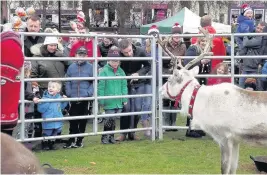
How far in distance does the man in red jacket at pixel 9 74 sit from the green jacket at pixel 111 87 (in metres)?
4.60

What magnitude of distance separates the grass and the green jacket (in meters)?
0.66

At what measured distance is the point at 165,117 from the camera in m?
11.4

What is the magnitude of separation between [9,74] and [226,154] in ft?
10.1

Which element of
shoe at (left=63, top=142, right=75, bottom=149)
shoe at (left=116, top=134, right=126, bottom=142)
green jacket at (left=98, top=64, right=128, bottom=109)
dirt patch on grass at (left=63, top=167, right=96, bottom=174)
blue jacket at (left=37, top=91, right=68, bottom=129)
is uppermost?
green jacket at (left=98, top=64, right=128, bottom=109)

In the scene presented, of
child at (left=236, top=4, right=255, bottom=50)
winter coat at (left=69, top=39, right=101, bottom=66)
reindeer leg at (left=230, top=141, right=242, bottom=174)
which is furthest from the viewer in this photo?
child at (left=236, top=4, right=255, bottom=50)

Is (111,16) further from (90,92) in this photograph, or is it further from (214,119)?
(214,119)

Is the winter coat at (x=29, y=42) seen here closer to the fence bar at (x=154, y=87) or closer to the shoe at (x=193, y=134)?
the fence bar at (x=154, y=87)

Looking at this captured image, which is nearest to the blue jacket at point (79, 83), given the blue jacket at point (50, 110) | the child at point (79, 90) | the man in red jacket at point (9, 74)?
the child at point (79, 90)

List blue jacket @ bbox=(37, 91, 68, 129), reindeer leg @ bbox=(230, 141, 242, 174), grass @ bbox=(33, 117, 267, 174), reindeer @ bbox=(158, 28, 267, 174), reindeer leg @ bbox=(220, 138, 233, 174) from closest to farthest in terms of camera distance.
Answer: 1. reindeer @ bbox=(158, 28, 267, 174)
2. reindeer leg @ bbox=(220, 138, 233, 174)
3. reindeer leg @ bbox=(230, 141, 242, 174)
4. grass @ bbox=(33, 117, 267, 174)
5. blue jacket @ bbox=(37, 91, 68, 129)

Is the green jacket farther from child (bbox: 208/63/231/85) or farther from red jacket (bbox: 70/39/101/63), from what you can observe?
child (bbox: 208/63/231/85)

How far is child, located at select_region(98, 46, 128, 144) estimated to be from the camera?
1035cm

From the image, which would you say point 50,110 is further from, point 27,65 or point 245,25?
point 245,25

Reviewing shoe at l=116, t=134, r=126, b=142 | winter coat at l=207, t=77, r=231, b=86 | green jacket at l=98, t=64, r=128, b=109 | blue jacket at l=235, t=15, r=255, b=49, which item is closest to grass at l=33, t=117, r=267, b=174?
shoe at l=116, t=134, r=126, b=142

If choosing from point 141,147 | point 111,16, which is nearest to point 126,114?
point 141,147
